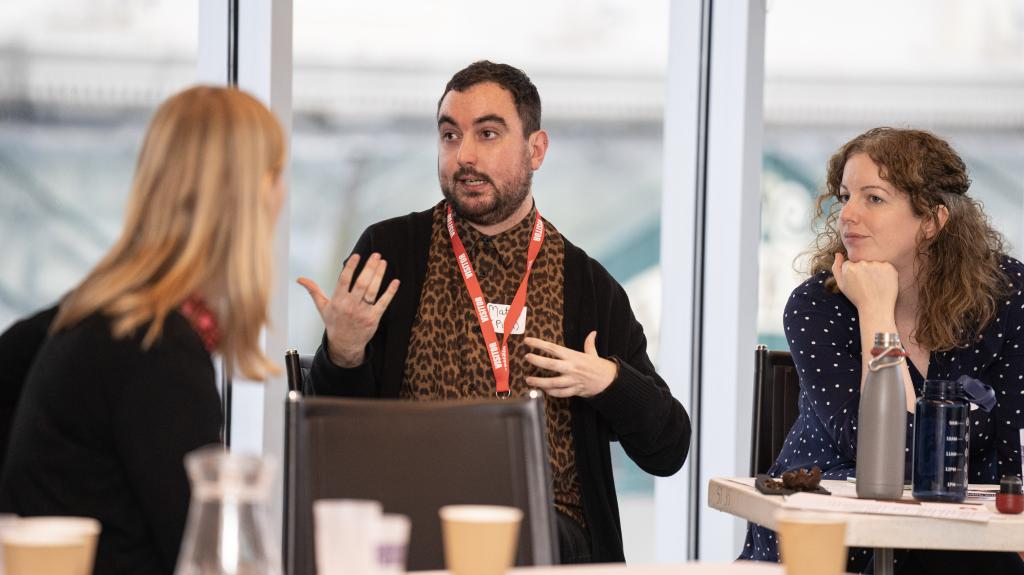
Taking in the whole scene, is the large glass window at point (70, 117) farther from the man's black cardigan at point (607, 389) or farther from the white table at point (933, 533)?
the white table at point (933, 533)

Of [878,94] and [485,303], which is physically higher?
[878,94]

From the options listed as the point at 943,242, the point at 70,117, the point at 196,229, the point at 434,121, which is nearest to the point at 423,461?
the point at 196,229

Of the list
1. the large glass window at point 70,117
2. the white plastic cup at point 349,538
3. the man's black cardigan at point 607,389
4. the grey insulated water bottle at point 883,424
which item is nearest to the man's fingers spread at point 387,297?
the man's black cardigan at point 607,389

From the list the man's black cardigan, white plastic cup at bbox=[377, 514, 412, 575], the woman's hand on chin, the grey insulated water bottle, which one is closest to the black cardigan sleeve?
the man's black cardigan

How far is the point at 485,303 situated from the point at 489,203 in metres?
0.24

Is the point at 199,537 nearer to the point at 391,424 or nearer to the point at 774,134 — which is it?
the point at 391,424

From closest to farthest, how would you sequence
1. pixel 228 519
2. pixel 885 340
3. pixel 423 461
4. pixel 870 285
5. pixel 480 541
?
pixel 228 519
pixel 480 541
pixel 423 461
pixel 885 340
pixel 870 285

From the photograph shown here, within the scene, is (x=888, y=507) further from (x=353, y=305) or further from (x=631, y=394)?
(x=353, y=305)

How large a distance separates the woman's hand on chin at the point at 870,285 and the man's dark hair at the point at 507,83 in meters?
0.82

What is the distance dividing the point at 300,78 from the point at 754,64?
157 centimetres

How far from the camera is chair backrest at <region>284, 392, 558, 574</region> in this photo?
1715 millimetres

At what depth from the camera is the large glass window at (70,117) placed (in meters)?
3.64

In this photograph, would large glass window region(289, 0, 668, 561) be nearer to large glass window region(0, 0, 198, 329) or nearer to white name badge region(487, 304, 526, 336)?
large glass window region(0, 0, 198, 329)

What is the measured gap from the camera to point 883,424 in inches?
81.8
